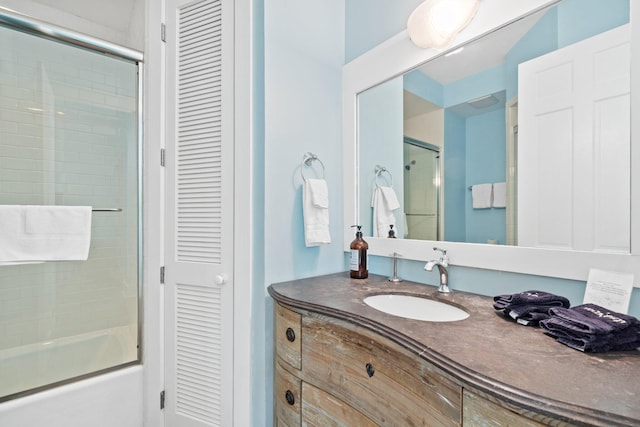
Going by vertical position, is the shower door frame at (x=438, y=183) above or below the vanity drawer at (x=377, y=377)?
above

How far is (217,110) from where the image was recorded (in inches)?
59.3

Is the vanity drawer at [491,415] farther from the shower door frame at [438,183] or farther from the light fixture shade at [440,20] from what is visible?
the light fixture shade at [440,20]

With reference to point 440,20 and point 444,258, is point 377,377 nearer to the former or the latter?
point 444,258

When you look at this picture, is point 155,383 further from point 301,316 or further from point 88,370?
point 301,316

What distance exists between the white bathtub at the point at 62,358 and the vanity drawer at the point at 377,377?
128cm

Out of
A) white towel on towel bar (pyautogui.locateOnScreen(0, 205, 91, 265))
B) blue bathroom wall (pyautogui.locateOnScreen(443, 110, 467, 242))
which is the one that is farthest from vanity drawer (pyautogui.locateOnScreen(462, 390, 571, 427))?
white towel on towel bar (pyautogui.locateOnScreen(0, 205, 91, 265))

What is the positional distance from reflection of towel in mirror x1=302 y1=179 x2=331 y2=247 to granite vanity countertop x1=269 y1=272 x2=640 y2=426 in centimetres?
47

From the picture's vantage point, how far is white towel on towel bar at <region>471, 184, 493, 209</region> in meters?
1.20

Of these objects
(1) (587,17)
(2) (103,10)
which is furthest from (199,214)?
(2) (103,10)

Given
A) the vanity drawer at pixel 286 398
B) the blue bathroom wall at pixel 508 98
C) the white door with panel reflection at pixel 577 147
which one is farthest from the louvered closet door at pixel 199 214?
the white door with panel reflection at pixel 577 147

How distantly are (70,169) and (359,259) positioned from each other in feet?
5.64

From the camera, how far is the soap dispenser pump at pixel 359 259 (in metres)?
1.52

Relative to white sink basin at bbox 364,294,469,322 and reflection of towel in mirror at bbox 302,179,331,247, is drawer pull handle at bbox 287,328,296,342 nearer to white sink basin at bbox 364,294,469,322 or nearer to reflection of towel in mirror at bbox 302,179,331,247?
white sink basin at bbox 364,294,469,322

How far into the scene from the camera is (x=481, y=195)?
4.03ft
